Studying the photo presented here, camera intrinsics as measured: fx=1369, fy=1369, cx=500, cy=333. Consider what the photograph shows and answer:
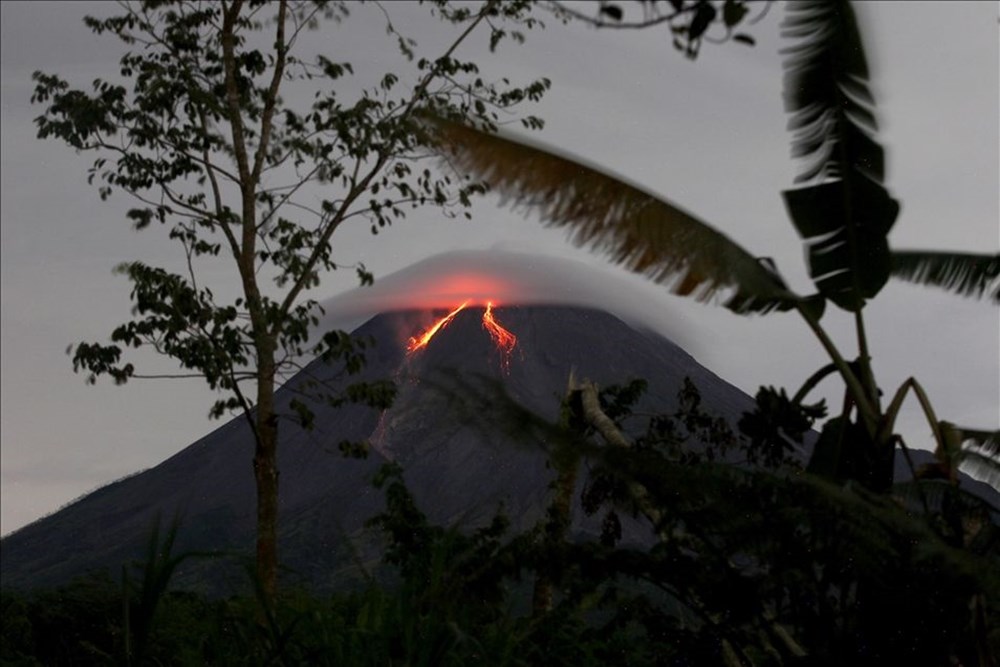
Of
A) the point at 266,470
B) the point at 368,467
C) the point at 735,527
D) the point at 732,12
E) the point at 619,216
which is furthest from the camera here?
the point at 368,467

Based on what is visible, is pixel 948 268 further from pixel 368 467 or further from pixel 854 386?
pixel 368 467

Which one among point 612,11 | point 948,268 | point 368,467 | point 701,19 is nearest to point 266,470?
point 948,268

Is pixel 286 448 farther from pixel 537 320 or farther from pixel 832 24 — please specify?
pixel 832 24

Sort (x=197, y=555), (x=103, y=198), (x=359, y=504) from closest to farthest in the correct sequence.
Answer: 1. (x=197, y=555)
2. (x=103, y=198)
3. (x=359, y=504)

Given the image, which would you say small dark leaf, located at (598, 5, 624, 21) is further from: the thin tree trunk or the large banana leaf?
the thin tree trunk

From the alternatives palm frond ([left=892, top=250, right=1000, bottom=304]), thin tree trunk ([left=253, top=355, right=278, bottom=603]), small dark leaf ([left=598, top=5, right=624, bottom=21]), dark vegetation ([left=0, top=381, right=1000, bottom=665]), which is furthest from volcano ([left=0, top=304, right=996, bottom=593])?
small dark leaf ([left=598, top=5, right=624, bottom=21])

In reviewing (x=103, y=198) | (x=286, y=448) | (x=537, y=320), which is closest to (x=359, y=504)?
(x=286, y=448)
